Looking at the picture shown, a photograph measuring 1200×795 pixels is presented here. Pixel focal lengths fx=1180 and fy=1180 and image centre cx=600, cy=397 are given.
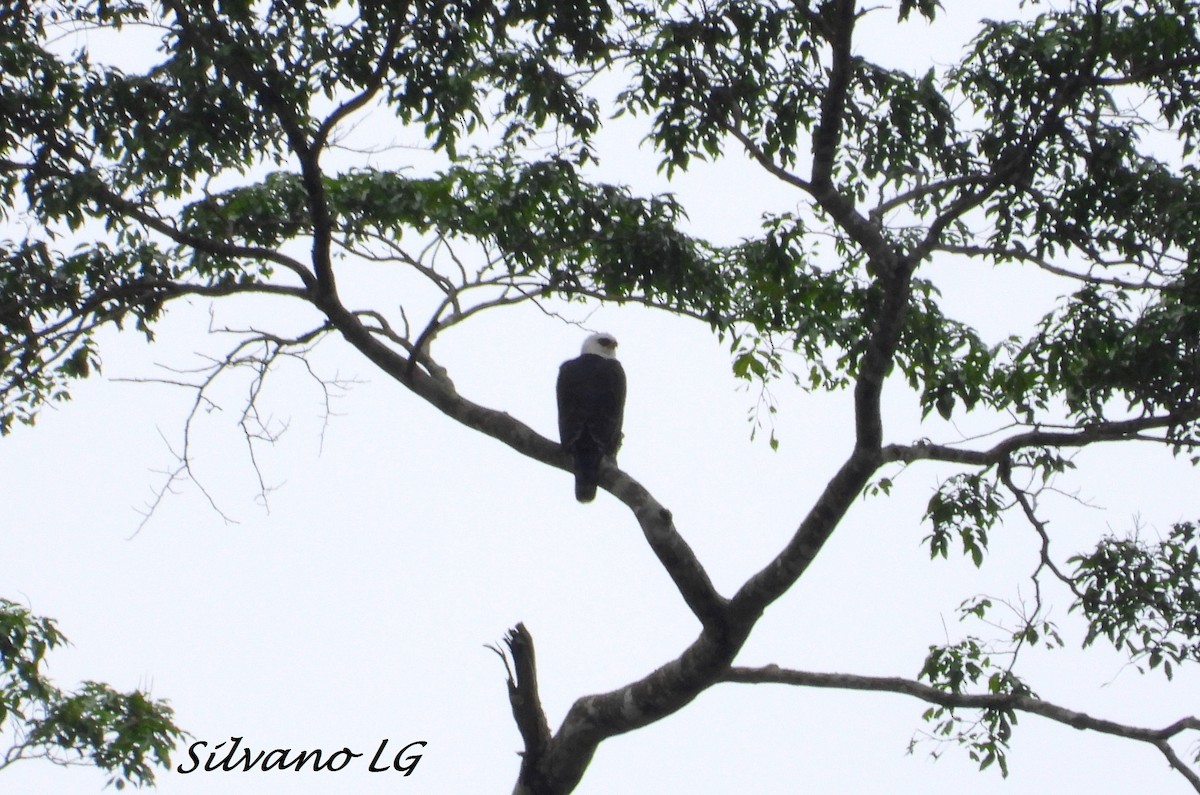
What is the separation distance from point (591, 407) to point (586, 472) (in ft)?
2.89

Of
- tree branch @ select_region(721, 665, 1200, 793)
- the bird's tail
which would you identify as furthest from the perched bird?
tree branch @ select_region(721, 665, 1200, 793)

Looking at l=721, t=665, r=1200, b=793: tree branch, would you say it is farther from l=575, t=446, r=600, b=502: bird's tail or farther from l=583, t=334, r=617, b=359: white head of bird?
l=583, t=334, r=617, b=359: white head of bird

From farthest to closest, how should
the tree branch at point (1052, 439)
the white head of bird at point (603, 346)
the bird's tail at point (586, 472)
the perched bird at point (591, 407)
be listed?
the white head of bird at point (603, 346), the perched bird at point (591, 407), the bird's tail at point (586, 472), the tree branch at point (1052, 439)

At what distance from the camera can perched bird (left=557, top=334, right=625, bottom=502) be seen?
18.6 feet

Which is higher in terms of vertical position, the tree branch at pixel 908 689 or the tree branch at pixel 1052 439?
the tree branch at pixel 1052 439

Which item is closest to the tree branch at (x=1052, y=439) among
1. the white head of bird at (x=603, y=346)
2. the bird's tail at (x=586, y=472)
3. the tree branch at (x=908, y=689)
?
the tree branch at (x=908, y=689)

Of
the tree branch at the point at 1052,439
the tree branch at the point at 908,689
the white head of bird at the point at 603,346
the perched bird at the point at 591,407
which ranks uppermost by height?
the white head of bird at the point at 603,346

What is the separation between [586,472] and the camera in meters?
5.61

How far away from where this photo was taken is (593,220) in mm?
5484

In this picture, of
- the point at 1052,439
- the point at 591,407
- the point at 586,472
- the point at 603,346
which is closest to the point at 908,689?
the point at 1052,439

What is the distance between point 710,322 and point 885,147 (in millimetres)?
1112

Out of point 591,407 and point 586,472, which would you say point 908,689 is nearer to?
point 586,472

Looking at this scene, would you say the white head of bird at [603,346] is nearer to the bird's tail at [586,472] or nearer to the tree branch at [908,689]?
the bird's tail at [586,472]

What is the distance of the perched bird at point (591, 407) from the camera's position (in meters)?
5.68
